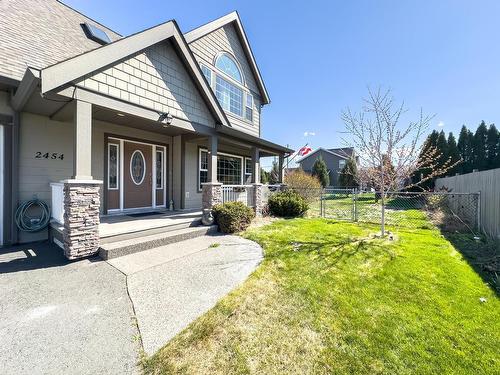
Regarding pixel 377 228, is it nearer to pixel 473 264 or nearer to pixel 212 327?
pixel 473 264

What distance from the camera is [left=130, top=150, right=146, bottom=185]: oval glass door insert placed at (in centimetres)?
822

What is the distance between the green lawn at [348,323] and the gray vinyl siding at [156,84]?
5117mm

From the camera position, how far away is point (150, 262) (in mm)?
4672

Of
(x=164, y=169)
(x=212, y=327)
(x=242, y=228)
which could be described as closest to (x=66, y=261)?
(x=212, y=327)

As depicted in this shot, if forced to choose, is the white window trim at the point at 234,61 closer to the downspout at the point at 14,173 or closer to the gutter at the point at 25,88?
the gutter at the point at 25,88

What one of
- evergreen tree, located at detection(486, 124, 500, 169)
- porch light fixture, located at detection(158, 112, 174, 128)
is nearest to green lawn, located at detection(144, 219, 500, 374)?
porch light fixture, located at detection(158, 112, 174, 128)

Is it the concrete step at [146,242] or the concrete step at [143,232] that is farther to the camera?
the concrete step at [143,232]

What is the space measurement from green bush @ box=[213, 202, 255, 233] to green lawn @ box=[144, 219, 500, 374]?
2417 millimetres

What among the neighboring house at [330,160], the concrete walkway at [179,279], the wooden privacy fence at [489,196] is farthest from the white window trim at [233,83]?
the neighboring house at [330,160]

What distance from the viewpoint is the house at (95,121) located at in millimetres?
4723

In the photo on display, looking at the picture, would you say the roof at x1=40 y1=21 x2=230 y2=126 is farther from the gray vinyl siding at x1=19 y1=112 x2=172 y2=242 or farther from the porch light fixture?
the gray vinyl siding at x1=19 y1=112 x2=172 y2=242

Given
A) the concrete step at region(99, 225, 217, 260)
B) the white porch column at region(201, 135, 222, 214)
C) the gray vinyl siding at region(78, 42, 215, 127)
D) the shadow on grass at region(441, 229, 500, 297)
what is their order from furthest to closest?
the white porch column at region(201, 135, 222, 214) → the gray vinyl siding at region(78, 42, 215, 127) → the concrete step at region(99, 225, 217, 260) → the shadow on grass at region(441, 229, 500, 297)

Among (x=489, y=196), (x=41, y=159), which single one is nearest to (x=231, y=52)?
(x=41, y=159)

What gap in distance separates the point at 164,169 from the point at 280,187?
5.76 meters
